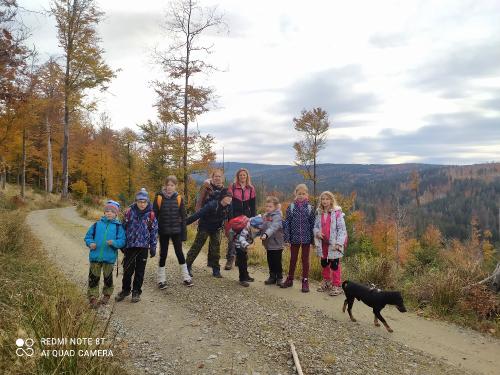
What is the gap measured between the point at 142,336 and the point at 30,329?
1.50m

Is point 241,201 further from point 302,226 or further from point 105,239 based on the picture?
point 105,239

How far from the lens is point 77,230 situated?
1224 centimetres

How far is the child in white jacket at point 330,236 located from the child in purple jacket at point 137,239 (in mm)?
2877

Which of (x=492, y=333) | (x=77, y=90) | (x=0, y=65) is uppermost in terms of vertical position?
(x=77, y=90)

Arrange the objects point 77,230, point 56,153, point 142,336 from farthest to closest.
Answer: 1. point 56,153
2. point 77,230
3. point 142,336

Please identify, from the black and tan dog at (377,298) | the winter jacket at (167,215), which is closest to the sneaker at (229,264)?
the winter jacket at (167,215)

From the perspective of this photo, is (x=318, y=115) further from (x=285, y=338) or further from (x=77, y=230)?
(x=285, y=338)

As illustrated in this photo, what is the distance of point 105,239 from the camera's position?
5.38 meters

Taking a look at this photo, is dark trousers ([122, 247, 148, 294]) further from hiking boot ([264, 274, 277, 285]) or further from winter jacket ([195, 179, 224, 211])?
hiking boot ([264, 274, 277, 285])

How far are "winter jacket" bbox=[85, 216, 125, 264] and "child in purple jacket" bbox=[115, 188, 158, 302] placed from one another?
0.18m

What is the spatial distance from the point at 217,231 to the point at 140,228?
176 cm

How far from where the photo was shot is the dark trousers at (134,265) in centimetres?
568

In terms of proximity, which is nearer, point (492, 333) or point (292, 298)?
point (492, 333)

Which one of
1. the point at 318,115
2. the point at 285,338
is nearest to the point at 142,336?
the point at 285,338
